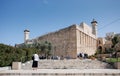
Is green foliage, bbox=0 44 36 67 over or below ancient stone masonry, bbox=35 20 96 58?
below

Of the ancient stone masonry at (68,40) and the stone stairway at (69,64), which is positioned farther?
the ancient stone masonry at (68,40)

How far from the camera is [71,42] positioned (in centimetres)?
4506

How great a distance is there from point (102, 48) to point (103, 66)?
128 ft

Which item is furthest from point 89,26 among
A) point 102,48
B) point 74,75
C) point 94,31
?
point 74,75

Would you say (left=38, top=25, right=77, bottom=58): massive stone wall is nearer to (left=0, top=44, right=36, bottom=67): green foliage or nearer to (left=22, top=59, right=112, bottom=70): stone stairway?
(left=22, top=59, right=112, bottom=70): stone stairway

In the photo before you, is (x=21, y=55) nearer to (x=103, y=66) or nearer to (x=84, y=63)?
(x=84, y=63)

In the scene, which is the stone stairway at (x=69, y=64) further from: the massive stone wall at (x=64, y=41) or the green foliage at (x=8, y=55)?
→ the massive stone wall at (x=64, y=41)

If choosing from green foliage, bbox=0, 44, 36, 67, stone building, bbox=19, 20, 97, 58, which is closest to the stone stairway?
green foliage, bbox=0, 44, 36, 67

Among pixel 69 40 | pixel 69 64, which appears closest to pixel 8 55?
pixel 69 64

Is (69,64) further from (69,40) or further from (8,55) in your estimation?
(69,40)

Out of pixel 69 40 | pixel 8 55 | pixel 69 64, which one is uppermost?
pixel 69 40

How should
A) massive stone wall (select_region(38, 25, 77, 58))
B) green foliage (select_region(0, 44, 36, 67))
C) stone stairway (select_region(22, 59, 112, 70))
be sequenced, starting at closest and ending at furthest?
green foliage (select_region(0, 44, 36, 67)), stone stairway (select_region(22, 59, 112, 70)), massive stone wall (select_region(38, 25, 77, 58))

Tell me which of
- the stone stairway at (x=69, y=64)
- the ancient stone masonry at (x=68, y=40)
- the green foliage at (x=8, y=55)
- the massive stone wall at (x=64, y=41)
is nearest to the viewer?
the green foliage at (x=8, y=55)

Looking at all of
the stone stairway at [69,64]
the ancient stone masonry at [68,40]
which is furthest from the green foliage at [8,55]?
the ancient stone masonry at [68,40]
